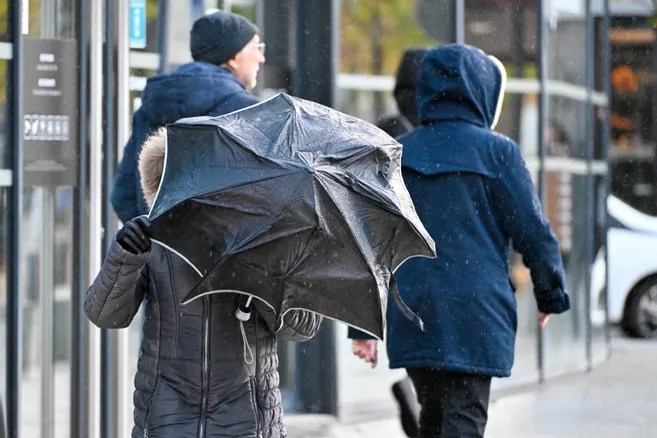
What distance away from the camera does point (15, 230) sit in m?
6.07

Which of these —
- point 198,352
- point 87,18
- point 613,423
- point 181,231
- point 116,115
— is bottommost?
point 613,423

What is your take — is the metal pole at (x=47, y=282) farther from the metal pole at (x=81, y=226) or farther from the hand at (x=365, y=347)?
the hand at (x=365, y=347)

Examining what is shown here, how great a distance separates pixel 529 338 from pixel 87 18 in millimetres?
5428

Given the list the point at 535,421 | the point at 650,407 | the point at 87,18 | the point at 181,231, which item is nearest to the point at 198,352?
the point at 181,231

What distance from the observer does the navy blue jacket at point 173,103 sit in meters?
5.60

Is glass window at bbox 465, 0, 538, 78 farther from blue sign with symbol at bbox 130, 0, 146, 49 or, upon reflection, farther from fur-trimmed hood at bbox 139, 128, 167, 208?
fur-trimmed hood at bbox 139, 128, 167, 208

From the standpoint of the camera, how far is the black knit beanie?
585 centimetres

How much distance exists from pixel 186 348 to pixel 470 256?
158 cm

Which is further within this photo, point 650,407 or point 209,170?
point 650,407

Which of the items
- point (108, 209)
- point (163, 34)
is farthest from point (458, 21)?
point (108, 209)

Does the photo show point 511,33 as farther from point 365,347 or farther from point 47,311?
point 365,347

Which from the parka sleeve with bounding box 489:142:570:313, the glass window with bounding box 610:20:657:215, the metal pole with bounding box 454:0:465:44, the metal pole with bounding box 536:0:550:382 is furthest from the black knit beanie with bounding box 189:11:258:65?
the glass window with bounding box 610:20:657:215

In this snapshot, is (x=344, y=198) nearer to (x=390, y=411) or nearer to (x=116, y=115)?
(x=116, y=115)

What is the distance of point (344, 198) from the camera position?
12.2 ft
